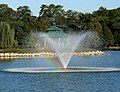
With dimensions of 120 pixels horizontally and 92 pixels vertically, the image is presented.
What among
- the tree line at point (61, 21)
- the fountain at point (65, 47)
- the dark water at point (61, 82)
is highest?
the tree line at point (61, 21)

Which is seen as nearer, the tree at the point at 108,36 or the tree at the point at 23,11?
the tree at the point at 108,36

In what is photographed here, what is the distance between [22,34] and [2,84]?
197 feet

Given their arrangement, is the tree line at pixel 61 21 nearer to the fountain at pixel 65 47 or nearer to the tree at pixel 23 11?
the tree at pixel 23 11

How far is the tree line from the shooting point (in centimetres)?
8925

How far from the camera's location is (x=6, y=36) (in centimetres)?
7156

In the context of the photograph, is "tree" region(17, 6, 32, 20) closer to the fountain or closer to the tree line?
the tree line

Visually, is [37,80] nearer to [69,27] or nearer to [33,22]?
[33,22]

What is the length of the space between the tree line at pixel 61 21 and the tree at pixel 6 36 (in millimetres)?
9151

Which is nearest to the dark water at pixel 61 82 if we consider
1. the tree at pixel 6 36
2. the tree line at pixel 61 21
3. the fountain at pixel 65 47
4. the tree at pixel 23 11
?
the fountain at pixel 65 47

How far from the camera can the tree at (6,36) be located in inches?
2808

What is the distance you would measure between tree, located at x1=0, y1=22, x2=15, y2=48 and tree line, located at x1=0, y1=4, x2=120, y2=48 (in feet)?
30.0

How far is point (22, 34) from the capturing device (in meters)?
85.1

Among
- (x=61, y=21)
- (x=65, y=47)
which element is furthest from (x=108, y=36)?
(x=65, y=47)

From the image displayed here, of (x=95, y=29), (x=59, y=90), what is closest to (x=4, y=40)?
(x=95, y=29)
